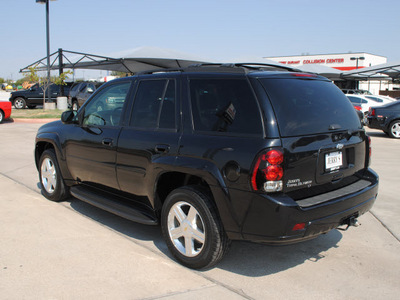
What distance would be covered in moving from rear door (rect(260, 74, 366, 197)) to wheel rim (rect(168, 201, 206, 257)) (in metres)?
0.87

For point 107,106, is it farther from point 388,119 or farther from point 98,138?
point 388,119

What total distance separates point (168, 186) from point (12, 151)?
24.8ft

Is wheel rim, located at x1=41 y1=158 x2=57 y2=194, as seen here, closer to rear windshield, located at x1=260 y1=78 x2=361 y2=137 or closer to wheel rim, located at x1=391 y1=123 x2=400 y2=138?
rear windshield, located at x1=260 y1=78 x2=361 y2=137

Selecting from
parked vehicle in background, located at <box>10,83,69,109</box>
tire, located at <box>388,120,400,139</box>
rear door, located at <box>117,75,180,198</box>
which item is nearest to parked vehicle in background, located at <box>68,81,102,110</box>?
parked vehicle in background, located at <box>10,83,69,109</box>

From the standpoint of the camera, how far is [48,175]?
5746mm

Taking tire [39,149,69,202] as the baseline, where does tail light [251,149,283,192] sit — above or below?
above

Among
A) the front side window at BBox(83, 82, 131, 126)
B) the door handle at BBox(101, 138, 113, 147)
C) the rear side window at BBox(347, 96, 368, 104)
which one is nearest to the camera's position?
the door handle at BBox(101, 138, 113, 147)

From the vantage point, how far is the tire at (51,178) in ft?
18.2

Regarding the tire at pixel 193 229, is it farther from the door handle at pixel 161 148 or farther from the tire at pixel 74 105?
the tire at pixel 74 105

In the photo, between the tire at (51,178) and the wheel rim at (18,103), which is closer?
the tire at (51,178)

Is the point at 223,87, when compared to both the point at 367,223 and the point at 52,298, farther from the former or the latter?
the point at 367,223

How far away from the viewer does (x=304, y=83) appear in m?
3.72

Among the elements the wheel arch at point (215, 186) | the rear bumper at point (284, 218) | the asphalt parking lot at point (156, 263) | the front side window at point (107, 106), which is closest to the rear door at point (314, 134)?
the rear bumper at point (284, 218)

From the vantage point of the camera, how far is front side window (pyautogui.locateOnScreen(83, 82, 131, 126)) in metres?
4.59
